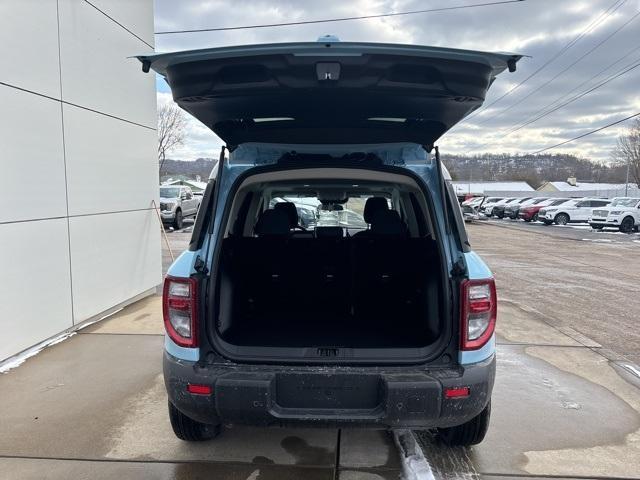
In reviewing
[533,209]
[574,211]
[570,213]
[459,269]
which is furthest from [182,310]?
[533,209]

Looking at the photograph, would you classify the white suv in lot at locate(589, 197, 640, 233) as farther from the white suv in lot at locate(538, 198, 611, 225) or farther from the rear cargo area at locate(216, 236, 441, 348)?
the rear cargo area at locate(216, 236, 441, 348)

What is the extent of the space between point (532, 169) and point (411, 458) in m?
93.6

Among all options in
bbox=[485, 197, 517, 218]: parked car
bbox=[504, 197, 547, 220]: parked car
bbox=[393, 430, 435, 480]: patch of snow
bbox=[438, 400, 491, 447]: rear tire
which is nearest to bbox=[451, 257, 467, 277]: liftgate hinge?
bbox=[438, 400, 491, 447]: rear tire

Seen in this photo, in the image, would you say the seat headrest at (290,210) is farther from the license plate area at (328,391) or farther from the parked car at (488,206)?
the parked car at (488,206)

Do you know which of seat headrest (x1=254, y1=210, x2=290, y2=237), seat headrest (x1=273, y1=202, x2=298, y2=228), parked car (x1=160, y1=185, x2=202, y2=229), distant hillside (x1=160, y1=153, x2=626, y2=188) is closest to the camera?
seat headrest (x1=254, y1=210, x2=290, y2=237)

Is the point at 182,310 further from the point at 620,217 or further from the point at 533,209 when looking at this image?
the point at 533,209

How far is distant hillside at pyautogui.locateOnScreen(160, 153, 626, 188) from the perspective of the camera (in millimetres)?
73875

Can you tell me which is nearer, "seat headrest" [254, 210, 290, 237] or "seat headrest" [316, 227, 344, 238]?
"seat headrest" [254, 210, 290, 237]

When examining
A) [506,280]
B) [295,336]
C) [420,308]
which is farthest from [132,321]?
[506,280]

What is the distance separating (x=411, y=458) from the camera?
9.43ft

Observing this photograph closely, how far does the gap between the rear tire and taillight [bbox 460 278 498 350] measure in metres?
0.58

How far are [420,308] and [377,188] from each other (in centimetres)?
123

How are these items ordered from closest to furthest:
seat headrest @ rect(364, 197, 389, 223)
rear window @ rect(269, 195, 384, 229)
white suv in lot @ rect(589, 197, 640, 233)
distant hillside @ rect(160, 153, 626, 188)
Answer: seat headrest @ rect(364, 197, 389, 223), rear window @ rect(269, 195, 384, 229), white suv in lot @ rect(589, 197, 640, 233), distant hillside @ rect(160, 153, 626, 188)

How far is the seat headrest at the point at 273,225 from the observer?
357cm
